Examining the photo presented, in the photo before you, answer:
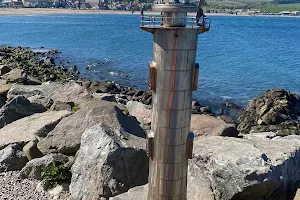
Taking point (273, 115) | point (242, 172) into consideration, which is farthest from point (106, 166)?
point (273, 115)

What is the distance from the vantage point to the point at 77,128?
1430 centimetres

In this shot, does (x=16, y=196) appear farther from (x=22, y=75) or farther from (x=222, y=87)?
(x=222, y=87)

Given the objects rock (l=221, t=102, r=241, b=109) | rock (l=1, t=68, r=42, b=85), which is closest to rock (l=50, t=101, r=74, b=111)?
rock (l=1, t=68, r=42, b=85)

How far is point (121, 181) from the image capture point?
38.1 ft

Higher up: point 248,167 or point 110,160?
point 248,167

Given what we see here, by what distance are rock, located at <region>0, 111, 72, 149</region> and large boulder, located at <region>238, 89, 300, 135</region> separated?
1522 centimetres

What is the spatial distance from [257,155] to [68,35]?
80521mm

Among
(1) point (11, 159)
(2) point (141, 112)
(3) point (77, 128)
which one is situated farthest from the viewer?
(2) point (141, 112)

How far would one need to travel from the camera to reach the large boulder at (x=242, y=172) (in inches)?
A: 406

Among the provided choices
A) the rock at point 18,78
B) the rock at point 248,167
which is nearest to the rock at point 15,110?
the rock at point 18,78

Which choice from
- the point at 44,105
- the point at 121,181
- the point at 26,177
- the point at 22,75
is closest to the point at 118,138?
the point at 121,181

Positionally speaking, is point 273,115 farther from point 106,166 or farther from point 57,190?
point 57,190

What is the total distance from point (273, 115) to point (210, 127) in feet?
44.7

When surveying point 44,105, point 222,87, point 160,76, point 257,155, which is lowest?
point 222,87
